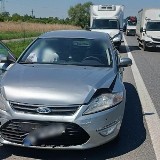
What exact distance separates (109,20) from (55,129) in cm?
1948

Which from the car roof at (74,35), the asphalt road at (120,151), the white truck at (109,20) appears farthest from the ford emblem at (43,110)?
the white truck at (109,20)

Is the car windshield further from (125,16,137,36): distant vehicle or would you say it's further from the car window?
(125,16,137,36): distant vehicle

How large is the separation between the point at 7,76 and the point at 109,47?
1992 millimetres

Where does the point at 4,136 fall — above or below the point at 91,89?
below

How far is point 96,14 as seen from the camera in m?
23.9

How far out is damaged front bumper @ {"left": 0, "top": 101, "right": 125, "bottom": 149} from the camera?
417 cm

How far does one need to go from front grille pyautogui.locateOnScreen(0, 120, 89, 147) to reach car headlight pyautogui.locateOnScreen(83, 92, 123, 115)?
0.25 m

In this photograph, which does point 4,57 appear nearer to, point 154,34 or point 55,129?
point 55,129

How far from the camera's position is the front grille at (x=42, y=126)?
418 cm

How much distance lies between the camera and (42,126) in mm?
4180

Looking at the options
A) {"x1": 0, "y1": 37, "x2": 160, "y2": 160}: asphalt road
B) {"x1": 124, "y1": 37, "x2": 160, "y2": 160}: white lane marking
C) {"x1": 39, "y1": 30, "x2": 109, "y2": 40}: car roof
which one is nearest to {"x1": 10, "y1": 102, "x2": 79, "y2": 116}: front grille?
{"x1": 0, "y1": 37, "x2": 160, "y2": 160}: asphalt road

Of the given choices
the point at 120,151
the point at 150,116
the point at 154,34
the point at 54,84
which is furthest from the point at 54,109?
the point at 154,34

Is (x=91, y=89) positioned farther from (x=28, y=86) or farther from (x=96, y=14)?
(x=96, y=14)

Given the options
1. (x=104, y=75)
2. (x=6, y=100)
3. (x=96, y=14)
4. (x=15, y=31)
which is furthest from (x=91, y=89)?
(x=15, y=31)
